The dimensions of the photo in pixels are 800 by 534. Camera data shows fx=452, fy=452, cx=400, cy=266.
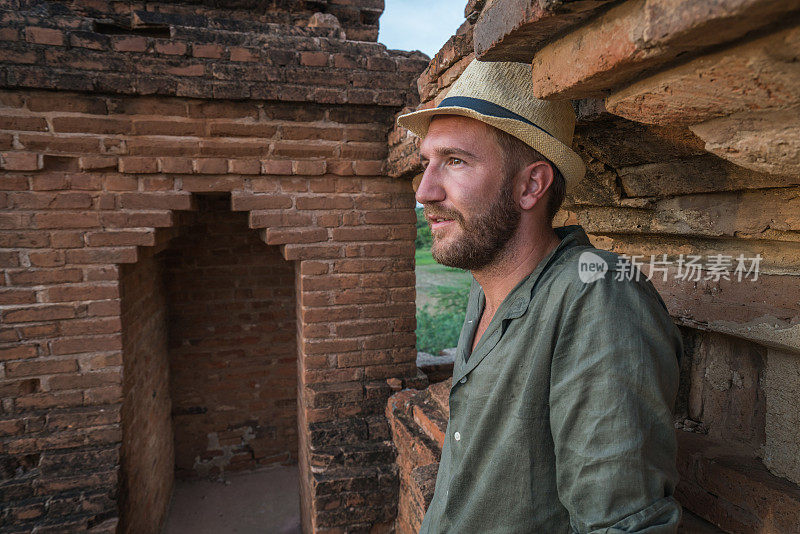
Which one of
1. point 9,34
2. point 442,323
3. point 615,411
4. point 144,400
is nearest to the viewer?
point 615,411

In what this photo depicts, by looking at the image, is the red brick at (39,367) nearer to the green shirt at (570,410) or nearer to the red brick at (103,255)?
the red brick at (103,255)

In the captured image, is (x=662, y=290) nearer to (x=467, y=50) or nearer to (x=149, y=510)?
(x=467, y=50)

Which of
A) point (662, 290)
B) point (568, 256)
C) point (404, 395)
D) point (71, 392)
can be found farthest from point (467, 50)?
point (71, 392)

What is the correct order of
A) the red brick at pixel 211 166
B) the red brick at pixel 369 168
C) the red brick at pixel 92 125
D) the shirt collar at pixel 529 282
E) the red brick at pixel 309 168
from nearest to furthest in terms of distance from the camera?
1. the shirt collar at pixel 529 282
2. the red brick at pixel 92 125
3. the red brick at pixel 211 166
4. the red brick at pixel 309 168
5. the red brick at pixel 369 168

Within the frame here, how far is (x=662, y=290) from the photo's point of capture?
161 cm

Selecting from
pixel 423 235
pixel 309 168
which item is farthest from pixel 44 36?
pixel 423 235

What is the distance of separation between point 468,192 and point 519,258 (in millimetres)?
260

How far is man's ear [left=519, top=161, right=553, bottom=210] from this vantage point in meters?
1.34

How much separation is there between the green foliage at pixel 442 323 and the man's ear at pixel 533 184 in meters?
6.35

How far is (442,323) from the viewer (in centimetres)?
1102

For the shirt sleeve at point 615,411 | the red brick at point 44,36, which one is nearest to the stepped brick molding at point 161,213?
the red brick at point 44,36

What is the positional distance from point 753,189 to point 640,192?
0.35 m

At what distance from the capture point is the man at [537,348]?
951 millimetres

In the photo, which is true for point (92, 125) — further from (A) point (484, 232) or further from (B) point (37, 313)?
(A) point (484, 232)
